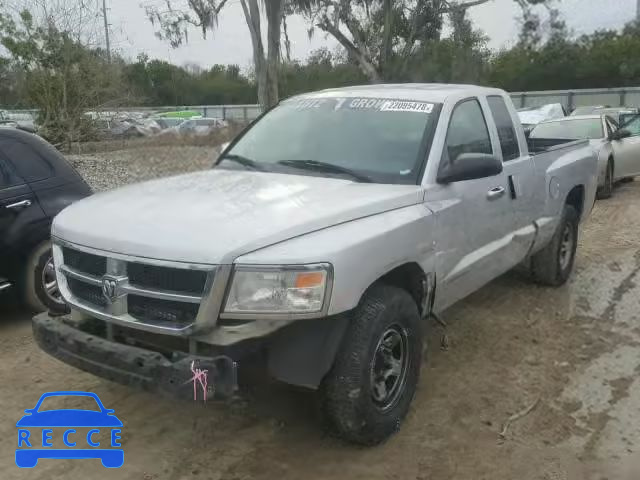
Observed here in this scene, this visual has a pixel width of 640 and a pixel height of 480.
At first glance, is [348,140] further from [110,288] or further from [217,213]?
[110,288]

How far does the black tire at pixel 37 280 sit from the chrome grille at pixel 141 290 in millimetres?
2139

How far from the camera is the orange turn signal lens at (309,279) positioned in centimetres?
287

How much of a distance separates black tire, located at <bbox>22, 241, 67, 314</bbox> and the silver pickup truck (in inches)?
68.7

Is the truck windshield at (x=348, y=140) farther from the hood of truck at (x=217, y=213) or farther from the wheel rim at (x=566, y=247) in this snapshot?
the wheel rim at (x=566, y=247)

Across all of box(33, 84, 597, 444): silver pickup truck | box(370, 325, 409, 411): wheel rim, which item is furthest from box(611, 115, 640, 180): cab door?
box(370, 325, 409, 411): wheel rim

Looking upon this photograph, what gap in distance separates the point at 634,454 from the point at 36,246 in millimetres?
4446

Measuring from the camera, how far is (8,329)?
17.4ft

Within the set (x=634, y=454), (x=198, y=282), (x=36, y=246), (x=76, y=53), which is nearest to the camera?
(x=198, y=282)

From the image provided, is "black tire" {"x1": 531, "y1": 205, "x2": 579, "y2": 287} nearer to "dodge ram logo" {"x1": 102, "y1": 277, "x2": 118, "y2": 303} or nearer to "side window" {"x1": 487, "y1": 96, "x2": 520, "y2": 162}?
"side window" {"x1": 487, "y1": 96, "x2": 520, "y2": 162}

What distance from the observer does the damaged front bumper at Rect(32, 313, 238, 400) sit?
2.85 meters

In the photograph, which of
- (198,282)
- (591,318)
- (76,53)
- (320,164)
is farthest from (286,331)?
(76,53)

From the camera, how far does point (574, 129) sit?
12.1 m

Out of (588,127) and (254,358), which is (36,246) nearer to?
(254,358)

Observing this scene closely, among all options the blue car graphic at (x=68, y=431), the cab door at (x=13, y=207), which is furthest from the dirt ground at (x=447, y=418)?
the cab door at (x=13, y=207)
